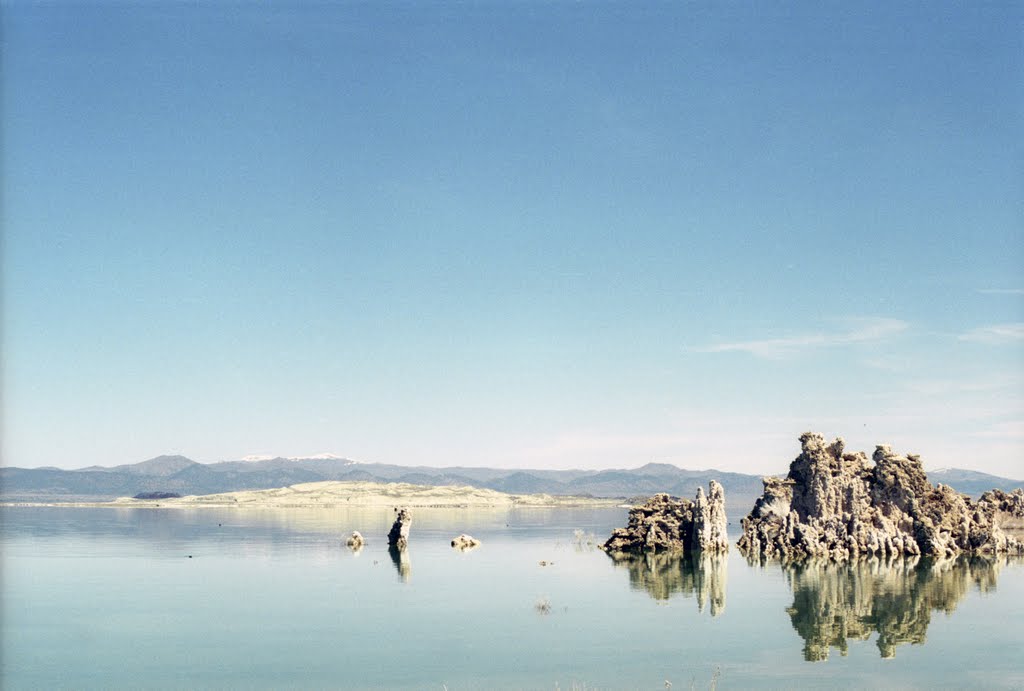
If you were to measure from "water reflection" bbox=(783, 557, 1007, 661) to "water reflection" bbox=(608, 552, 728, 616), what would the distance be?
495 cm

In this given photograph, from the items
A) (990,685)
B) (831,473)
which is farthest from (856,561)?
(990,685)

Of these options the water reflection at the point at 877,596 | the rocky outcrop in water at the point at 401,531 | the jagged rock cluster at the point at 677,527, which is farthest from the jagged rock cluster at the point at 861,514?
the rocky outcrop in water at the point at 401,531

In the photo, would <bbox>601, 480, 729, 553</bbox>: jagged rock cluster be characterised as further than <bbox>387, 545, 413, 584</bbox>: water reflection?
Yes

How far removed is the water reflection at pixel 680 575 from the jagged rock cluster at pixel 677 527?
2276mm

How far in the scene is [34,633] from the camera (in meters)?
43.9

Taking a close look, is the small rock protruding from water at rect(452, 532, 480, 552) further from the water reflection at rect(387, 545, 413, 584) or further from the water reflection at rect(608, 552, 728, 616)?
the water reflection at rect(608, 552, 728, 616)

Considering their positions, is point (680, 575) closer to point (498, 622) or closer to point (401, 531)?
point (498, 622)

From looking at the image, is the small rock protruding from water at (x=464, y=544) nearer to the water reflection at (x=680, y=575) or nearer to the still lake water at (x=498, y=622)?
the still lake water at (x=498, y=622)

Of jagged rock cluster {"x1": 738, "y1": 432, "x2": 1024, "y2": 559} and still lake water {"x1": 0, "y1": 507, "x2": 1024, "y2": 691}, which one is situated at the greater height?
jagged rock cluster {"x1": 738, "y1": 432, "x2": 1024, "y2": 559}

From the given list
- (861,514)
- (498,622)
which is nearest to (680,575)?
(498,622)

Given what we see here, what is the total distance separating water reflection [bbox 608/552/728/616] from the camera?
56.6 m

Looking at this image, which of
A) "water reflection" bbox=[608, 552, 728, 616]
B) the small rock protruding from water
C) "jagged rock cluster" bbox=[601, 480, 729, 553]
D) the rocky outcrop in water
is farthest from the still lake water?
the small rock protruding from water

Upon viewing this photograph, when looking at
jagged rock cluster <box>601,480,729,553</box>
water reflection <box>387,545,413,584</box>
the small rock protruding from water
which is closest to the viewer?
water reflection <box>387,545,413,584</box>

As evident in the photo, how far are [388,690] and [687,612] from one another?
22.9 metres
